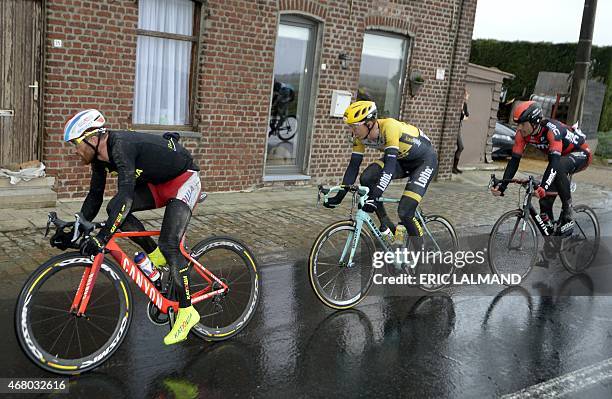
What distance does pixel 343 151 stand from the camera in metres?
13.2

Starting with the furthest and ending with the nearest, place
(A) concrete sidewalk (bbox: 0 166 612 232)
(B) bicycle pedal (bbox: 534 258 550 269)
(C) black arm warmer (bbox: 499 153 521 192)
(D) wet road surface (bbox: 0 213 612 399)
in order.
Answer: (A) concrete sidewalk (bbox: 0 166 612 232) → (B) bicycle pedal (bbox: 534 258 550 269) → (C) black arm warmer (bbox: 499 153 521 192) → (D) wet road surface (bbox: 0 213 612 399)

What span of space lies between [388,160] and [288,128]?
6.64 metres

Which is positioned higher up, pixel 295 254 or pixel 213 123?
pixel 213 123

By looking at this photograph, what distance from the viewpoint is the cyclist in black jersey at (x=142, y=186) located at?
4.43 metres

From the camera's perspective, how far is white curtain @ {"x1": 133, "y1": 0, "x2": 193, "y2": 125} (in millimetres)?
10258

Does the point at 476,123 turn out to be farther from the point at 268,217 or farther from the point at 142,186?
the point at 142,186

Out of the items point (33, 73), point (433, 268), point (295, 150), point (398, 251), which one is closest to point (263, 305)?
point (398, 251)

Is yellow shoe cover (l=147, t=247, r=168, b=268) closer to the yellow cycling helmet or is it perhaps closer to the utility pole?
the yellow cycling helmet

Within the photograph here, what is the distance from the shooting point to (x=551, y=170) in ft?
→ 24.8

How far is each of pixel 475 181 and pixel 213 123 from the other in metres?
7.47

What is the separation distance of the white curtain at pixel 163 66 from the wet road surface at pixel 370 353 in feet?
16.0

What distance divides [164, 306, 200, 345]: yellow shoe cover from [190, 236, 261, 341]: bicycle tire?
0.20 metres

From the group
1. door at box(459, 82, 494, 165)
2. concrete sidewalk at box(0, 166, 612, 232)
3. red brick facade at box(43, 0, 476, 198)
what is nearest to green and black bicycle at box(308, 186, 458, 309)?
concrete sidewalk at box(0, 166, 612, 232)

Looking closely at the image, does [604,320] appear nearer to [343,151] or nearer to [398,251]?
[398,251]
